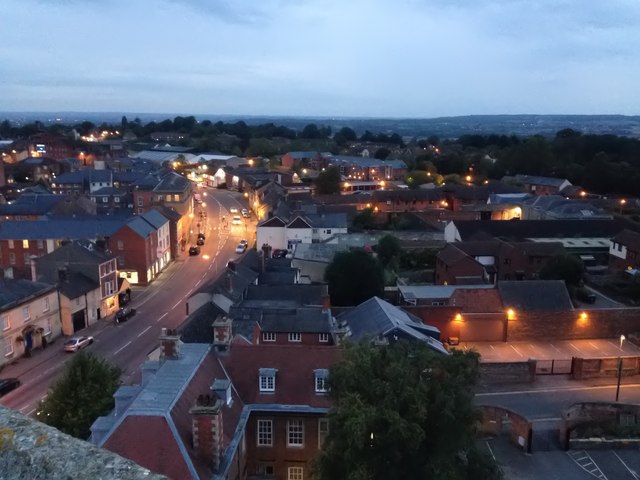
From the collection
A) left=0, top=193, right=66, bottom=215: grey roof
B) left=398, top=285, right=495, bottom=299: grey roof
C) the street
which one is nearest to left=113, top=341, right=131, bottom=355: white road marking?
the street

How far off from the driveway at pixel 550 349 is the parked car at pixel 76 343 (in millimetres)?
20340

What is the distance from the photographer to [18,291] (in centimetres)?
2933

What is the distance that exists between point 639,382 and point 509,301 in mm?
7623

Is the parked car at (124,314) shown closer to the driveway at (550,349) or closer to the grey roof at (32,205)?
the driveway at (550,349)

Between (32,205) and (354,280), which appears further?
(32,205)

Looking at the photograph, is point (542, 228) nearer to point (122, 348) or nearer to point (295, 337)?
point (295, 337)

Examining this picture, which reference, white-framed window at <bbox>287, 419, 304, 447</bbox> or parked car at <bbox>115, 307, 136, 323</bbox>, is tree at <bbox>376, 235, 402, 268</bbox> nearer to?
parked car at <bbox>115, 307, 136, 323</bbox>

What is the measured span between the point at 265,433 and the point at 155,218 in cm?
3181

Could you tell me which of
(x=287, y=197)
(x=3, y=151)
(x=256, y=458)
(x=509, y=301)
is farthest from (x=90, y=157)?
(x=256, y=458)

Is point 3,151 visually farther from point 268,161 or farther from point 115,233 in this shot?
point 115,233

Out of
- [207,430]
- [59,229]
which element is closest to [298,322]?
[207,430]

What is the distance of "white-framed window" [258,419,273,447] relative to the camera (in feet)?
57.0

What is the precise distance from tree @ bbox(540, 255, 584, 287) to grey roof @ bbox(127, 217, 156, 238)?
29.1 metres

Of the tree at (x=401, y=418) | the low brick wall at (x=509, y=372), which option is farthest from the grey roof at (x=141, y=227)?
the tree at (x=401, y=418)
